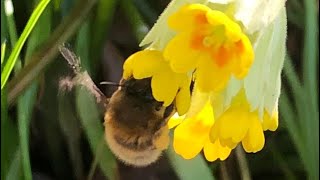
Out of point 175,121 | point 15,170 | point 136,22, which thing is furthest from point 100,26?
point 175,121

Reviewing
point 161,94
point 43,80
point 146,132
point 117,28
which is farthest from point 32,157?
point 161,94

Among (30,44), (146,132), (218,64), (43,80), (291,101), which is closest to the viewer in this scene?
(218,64)

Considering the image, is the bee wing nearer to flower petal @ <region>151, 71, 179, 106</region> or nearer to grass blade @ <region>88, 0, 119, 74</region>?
grass blade @ <region>88, 0, 119, 74</region>

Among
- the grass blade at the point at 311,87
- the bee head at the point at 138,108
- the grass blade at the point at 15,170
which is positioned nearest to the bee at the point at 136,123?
the bee head at the point at 138,108

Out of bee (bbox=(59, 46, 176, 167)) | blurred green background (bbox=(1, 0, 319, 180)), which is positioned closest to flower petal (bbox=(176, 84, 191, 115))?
bee (bbox=(59, 46, 176, 167))

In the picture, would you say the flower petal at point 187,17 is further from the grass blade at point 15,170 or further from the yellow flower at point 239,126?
the grass blade at point 15,170

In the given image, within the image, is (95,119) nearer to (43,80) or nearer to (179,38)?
(43,80)

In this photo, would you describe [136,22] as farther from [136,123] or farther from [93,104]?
[136,123]
